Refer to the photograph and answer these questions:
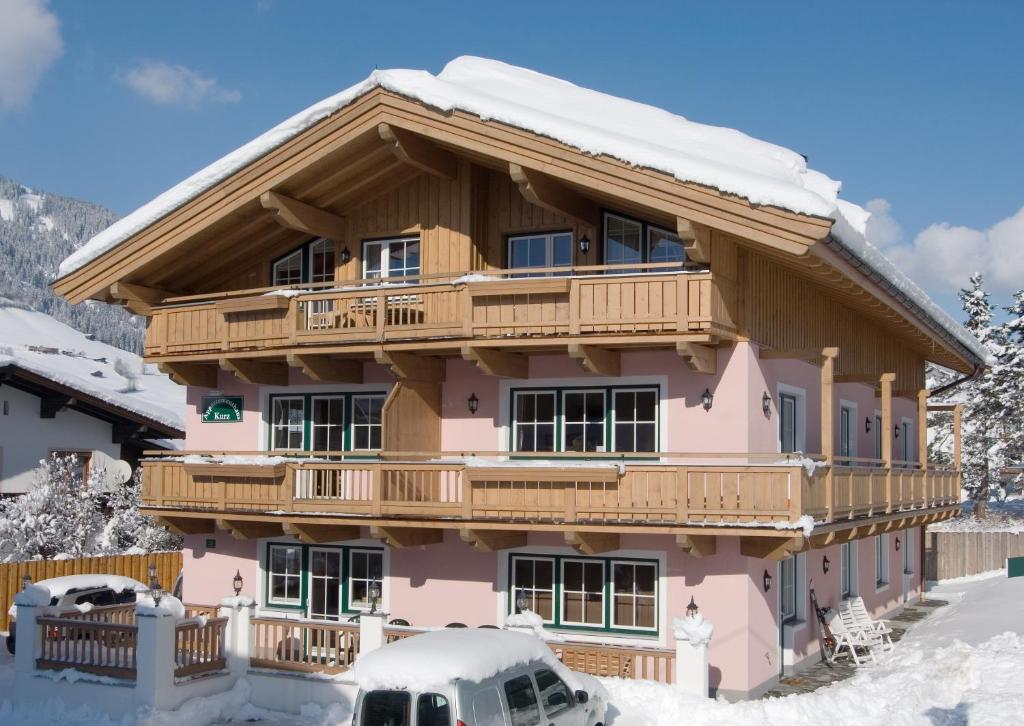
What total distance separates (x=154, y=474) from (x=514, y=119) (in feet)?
32.1

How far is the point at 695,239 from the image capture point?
1770 centimetres

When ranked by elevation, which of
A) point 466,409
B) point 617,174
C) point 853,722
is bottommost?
point 853,722

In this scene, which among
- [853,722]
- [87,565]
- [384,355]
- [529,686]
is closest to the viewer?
[529,686]

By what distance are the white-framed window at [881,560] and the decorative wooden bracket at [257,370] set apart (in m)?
14.5

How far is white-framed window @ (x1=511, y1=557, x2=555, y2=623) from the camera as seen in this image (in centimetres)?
2028

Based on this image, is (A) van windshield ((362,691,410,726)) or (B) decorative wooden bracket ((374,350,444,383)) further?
(B) decorative wooden bracket ((374,350,444,383))

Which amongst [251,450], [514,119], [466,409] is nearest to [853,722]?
[466,409]

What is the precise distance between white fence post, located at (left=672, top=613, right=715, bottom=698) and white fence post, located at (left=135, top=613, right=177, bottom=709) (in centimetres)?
772

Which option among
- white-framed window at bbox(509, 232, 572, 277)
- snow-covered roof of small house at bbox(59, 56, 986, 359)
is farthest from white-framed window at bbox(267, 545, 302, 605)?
white-framed window at bbox(509, 232, 572, 277)

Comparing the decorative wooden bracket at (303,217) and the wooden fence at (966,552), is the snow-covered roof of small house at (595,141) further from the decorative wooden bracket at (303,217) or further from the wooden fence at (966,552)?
the wooden fence at (966,552)

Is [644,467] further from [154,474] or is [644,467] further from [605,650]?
[154,474]

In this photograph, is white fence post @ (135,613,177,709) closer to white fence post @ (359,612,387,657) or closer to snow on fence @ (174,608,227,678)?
snow on fence @ (174,608,227,678)

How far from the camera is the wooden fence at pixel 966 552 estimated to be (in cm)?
3912

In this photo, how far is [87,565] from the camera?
27469 mm
